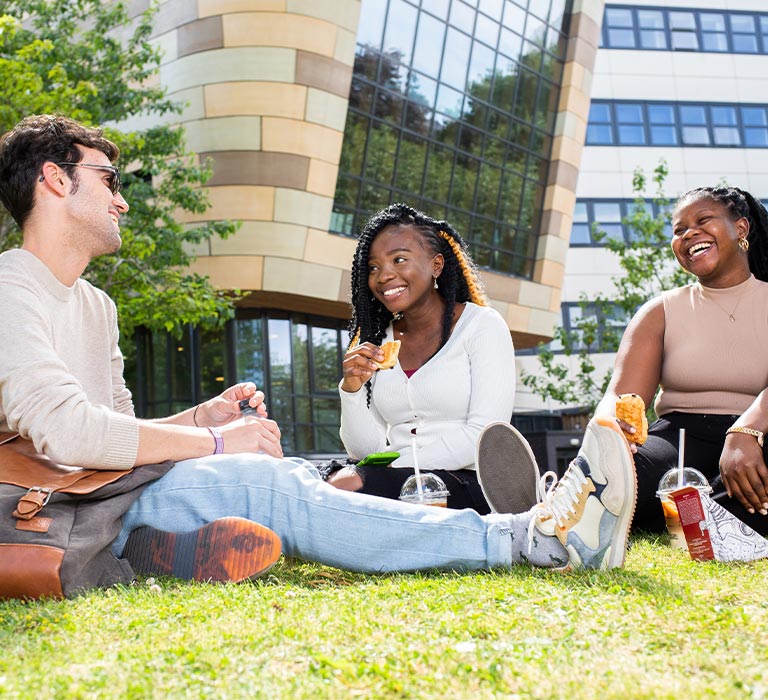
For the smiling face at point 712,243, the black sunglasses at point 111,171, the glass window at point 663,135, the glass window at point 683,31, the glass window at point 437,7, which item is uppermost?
the glass window at point 683,31

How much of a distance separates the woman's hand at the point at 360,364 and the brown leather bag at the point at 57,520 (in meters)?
1.57

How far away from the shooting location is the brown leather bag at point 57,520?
9.34ft

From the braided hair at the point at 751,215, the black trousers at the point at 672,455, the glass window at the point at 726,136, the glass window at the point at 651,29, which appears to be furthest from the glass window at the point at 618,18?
the black trousers at the point at 672,455

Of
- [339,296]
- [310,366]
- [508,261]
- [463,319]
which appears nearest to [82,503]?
[463,319]

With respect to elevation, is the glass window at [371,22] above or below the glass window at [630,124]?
below

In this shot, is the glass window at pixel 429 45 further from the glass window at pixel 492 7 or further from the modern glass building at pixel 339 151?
the glass window at pixel 492 7

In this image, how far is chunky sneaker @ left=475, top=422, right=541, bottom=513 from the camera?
3949 millimetres

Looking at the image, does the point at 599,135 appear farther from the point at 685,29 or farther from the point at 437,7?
the point at 437,7

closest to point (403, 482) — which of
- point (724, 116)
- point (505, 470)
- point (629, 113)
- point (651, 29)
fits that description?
point (505, 470)

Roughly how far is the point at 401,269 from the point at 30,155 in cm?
220

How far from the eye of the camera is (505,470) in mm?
3975

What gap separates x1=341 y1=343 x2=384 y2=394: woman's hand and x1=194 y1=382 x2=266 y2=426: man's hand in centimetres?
84

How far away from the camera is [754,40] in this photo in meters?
35.8

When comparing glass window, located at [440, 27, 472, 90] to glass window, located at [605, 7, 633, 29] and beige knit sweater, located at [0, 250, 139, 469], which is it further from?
beige knit sweater, located at [0, 250, 139, 469]
